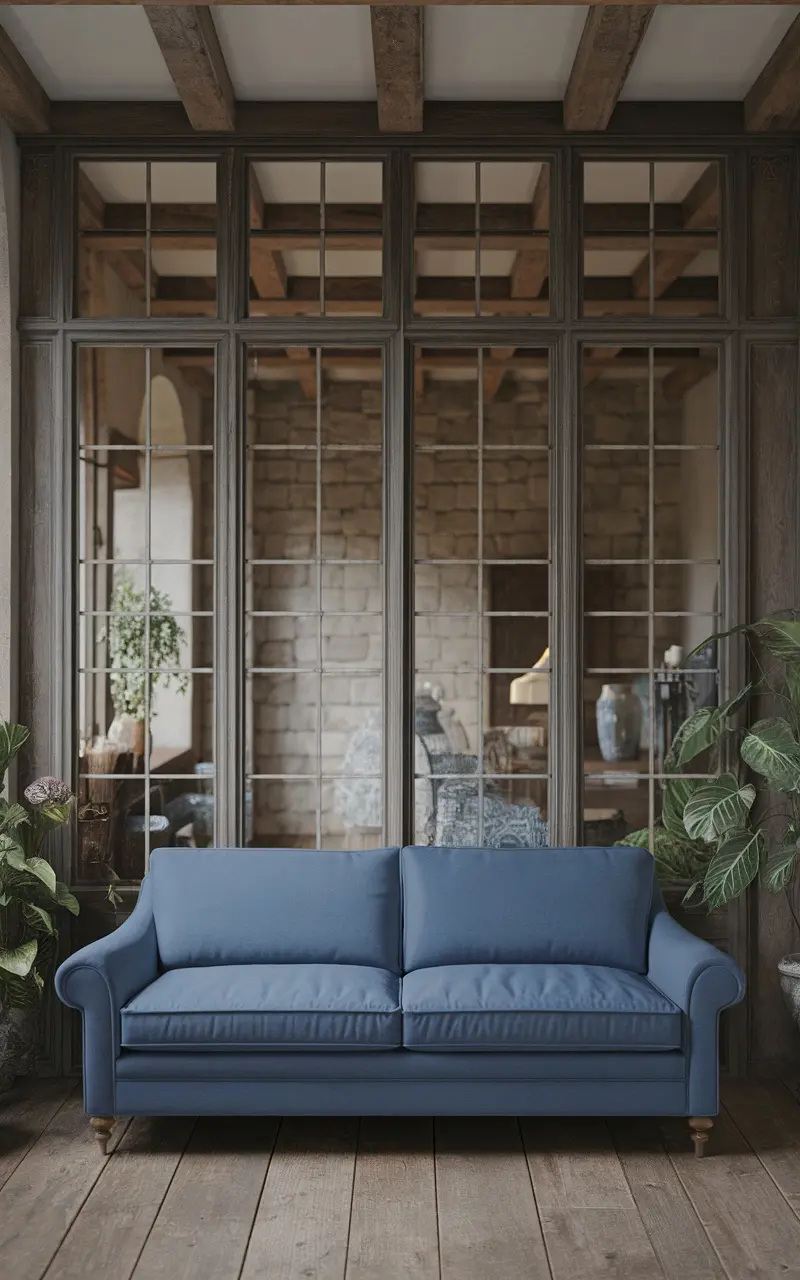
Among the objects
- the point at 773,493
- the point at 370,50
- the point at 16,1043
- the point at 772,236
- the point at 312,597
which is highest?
the point at 370,50

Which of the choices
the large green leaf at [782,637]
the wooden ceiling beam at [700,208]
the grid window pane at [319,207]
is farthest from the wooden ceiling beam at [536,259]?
the large green leaf at [782,637]

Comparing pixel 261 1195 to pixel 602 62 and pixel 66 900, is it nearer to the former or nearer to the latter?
pixel 66 900

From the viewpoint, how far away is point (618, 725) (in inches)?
325

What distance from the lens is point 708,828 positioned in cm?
384

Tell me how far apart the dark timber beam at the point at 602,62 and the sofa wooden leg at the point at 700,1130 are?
10.9 feet

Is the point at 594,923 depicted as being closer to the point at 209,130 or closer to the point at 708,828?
the point at 708,828

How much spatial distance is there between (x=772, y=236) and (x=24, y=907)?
3.62m

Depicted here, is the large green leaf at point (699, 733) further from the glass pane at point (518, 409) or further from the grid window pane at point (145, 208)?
the glass pane at point (518, 409)

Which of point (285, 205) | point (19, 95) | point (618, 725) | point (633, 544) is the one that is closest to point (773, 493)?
point (285, 205)

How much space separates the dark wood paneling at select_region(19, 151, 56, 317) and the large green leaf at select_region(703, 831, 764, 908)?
311 cm

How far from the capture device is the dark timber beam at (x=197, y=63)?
138 inches

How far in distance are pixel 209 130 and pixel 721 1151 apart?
390 cm

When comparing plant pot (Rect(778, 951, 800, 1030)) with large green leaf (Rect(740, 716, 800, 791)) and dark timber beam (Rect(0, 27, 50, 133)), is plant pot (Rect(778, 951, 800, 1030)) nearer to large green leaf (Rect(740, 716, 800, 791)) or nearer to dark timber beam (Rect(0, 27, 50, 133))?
large green leaf (Rect(740, 716, 800, 791))

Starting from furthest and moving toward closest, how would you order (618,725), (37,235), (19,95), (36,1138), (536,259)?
1. (618,725)
2. (536,259)
3. (37,235)
4. (19,95)
5. (36,1138)
